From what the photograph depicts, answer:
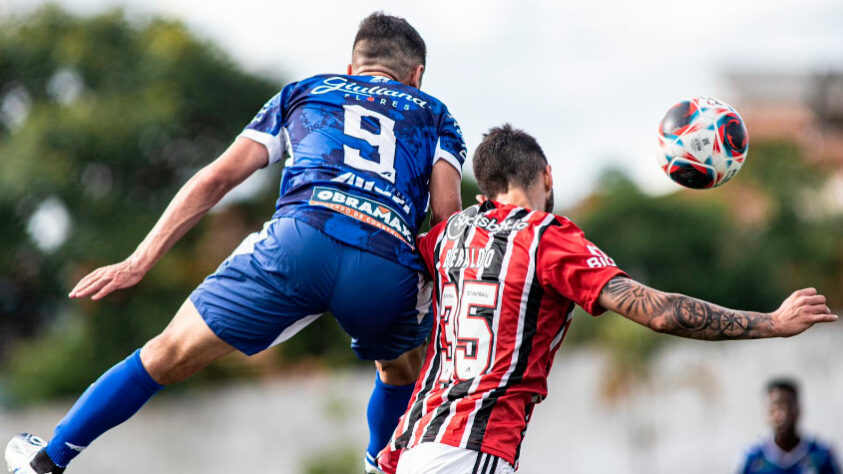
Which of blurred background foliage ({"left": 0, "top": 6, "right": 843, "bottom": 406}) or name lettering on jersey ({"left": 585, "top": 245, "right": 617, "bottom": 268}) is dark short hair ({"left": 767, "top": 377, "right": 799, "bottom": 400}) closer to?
name lettering on jersey ({"left": 585, "top": 245, "right": 617, "bottom": 268})

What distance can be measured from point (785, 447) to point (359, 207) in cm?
686

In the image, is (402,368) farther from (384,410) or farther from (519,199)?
(519,199)

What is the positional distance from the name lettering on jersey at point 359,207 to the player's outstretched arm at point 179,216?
0.44 meters

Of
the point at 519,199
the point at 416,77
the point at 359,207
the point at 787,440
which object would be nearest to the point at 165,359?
the point at 359,207

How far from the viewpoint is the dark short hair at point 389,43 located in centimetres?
554

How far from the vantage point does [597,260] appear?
4.53 m

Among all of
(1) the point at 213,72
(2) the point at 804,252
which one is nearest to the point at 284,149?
(2) the point at 804,252

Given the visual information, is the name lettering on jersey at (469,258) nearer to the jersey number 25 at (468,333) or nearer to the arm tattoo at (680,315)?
the jersey number 25 at (468,333)

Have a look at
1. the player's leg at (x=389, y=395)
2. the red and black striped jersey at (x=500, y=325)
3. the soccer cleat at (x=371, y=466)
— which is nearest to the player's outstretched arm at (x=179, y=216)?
the red and black striped jersey at (x=500, y=325)

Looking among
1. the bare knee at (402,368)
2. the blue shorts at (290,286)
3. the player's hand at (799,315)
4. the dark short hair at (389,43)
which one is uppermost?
the dark short hair at (389,43)

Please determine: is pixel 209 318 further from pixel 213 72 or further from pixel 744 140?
pixel 213 72

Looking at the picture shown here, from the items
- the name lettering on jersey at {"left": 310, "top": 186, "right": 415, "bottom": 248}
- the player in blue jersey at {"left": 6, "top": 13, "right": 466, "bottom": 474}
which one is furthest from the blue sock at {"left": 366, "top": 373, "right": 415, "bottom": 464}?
the name lettering on jersey at {"left": 310, "top": 186, "right": 415, "bottom": 248}

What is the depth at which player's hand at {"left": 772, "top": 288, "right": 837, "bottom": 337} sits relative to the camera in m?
4.37

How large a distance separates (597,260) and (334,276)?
3.98ft
